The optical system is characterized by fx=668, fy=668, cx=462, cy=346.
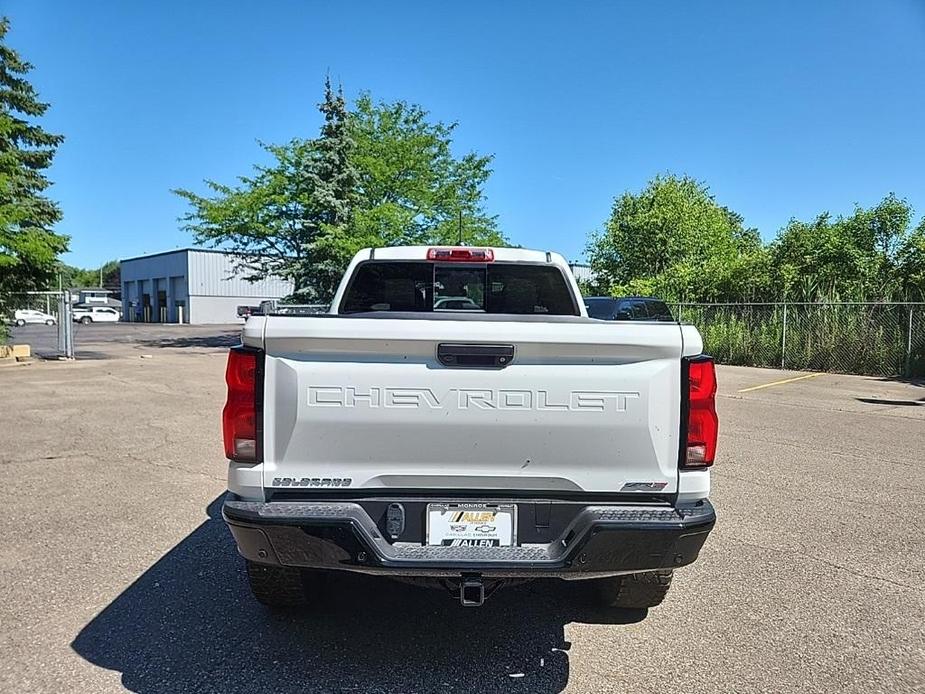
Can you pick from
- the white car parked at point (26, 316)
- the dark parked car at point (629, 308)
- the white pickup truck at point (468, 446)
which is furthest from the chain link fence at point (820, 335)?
the white car parked at point (26, 316)

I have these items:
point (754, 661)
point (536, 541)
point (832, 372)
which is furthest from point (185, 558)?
point (832, 372)

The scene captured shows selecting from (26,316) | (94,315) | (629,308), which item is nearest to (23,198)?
(26,316)

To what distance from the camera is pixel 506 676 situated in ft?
9.71

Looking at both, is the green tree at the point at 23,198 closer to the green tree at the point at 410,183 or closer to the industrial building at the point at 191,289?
the green tree at the point at 410,183

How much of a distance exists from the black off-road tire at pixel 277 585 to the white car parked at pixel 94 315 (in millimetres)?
61670

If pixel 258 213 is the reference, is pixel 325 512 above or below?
below

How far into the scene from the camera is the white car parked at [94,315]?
57938 mm

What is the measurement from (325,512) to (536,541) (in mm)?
850

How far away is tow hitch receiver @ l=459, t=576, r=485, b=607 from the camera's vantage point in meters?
2.62

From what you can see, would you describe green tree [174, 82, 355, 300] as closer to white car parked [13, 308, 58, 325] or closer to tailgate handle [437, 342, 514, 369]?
white car parked [13, 308, 58, 325]

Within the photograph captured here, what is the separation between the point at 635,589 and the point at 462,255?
6.93 feet

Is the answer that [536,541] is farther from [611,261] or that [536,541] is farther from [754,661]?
[611,261]

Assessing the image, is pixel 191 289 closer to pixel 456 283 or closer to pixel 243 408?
pixel 456 283

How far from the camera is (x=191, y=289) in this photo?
56750 millimetres
